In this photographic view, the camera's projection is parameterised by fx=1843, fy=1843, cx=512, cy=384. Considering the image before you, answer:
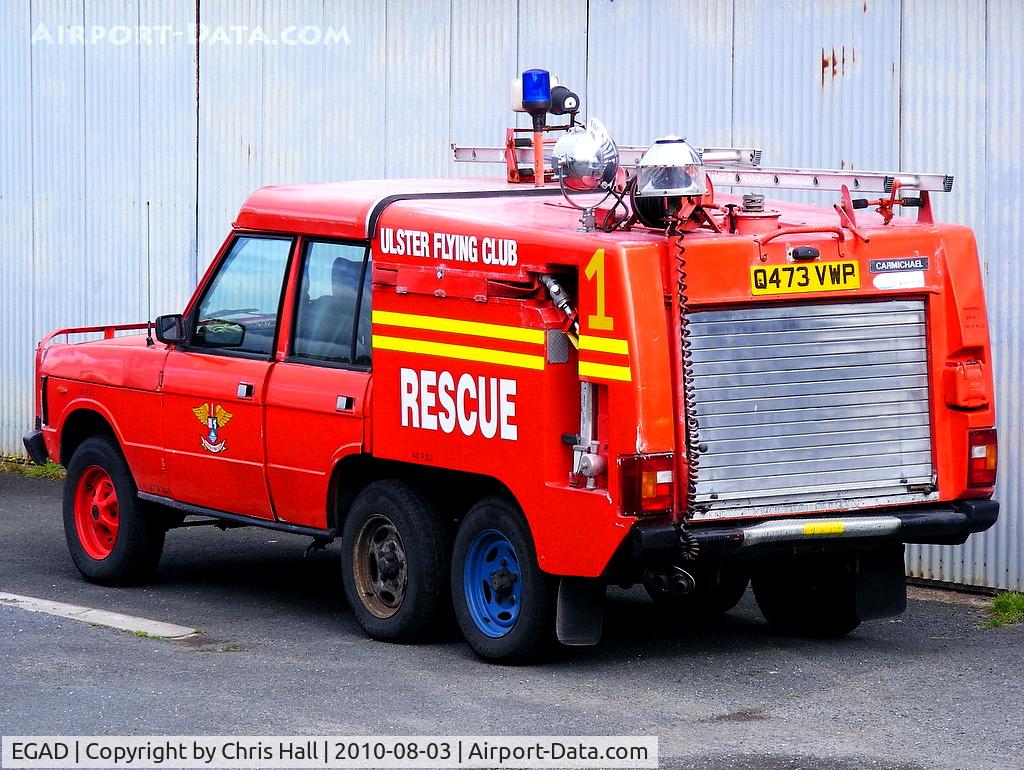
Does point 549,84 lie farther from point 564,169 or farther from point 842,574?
point 842,574

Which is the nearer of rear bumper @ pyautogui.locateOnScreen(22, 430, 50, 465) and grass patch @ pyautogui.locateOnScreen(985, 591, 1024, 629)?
grass patch @ pyautogui.locateOnScreen(985, 591, 1024, 629)

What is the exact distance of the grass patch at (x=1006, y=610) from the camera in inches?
387

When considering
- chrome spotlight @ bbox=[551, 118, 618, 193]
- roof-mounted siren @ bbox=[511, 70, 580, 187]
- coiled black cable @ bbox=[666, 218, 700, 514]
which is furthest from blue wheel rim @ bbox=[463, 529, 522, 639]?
roof-mounted siren @ bbox=[511, 70, 580, 187]

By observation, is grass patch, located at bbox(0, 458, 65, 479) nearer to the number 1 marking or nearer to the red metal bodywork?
the red metal bodywork

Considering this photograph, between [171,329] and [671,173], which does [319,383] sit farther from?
[671,173]

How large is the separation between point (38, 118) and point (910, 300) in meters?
9.33

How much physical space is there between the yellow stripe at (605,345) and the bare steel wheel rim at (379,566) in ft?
5.52

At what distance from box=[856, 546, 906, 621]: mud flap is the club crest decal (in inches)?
134

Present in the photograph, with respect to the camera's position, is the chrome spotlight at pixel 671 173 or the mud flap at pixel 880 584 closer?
the chrome spotlight at pixel 671 173

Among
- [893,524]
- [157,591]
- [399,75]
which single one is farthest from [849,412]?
[399,75]

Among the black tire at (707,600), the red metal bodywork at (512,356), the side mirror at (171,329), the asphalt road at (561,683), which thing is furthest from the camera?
the side mirror at (171,329)

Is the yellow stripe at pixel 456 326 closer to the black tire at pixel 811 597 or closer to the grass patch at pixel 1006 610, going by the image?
the black tire at pixel 811 597

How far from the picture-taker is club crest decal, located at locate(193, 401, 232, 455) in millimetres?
9812

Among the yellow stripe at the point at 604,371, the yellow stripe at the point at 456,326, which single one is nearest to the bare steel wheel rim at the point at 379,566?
the yellow stripe at the point at 456,326
